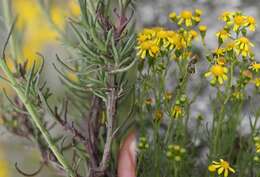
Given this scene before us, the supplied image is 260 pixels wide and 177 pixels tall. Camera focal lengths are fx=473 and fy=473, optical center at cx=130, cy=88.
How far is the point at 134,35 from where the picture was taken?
1.93 feet

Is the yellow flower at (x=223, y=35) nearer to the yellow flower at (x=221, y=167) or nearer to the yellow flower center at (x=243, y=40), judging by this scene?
the yellow flower center at (x=243, y=40)

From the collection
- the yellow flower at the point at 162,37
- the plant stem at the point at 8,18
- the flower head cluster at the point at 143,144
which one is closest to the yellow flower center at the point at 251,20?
the yellow flower at the point at 162,37

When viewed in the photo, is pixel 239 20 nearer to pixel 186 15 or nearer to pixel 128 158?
pixel 186 15

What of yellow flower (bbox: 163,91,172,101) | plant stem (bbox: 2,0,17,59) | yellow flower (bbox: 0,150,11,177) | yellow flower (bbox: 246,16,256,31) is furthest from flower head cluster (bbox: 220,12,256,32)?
yellow flower (bbox: 0,150,11,177)

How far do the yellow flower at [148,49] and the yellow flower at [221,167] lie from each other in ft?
0.50

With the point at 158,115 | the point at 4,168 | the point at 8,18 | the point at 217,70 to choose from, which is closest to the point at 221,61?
the point at 217,70

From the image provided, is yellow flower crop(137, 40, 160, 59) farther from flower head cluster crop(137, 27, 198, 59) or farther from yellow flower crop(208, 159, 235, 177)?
yellow flower crop(208, 159, 235, 177)

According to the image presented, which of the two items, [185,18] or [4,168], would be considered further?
[4,168]

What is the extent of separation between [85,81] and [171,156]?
14 centimetres

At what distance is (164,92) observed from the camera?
0.61 metres

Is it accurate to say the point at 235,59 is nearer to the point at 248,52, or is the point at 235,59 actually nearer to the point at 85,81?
the point at 248,52

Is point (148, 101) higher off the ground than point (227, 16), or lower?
lower

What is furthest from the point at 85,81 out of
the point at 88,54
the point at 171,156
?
the point at 171,156

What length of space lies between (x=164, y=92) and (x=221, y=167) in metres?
0.12
